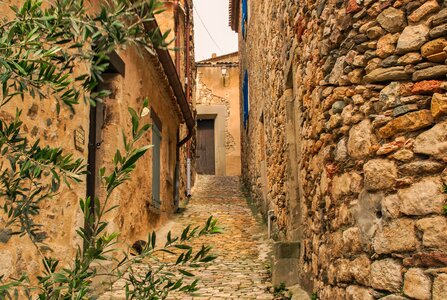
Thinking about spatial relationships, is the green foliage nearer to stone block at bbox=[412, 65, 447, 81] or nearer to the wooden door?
stone block at bbox=[412, 65, 447, 81]

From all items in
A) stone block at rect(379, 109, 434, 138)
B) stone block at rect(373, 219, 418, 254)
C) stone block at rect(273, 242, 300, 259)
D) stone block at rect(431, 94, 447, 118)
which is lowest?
stone block at rect(273, 242, 300, 259)

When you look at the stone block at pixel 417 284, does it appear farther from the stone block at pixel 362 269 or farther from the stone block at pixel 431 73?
the stone block at pixel 431 73

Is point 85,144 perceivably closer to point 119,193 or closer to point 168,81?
point 119,193

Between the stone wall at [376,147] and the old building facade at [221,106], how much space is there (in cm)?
1441

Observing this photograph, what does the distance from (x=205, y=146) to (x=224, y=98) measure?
1954 millimetres

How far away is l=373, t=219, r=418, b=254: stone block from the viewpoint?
2.53 m

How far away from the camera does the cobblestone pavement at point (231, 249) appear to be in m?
5.04

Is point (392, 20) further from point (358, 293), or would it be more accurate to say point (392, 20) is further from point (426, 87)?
point (358, 293)

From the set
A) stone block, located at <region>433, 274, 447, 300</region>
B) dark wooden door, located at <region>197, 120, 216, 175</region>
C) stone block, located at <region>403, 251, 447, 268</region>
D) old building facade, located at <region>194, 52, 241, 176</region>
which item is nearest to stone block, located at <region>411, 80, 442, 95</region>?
stone block, located at <region>403, 251, 447, 268</region>

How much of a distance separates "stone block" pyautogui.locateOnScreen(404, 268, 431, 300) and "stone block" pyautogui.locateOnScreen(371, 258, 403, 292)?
0.21 ft

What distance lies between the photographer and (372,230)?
2.81m

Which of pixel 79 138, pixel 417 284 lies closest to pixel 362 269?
pixel 417 284

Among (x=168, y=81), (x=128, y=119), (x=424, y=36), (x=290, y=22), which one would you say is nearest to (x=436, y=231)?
(x=424, y=36)

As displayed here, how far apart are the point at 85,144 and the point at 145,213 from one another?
2.63m
